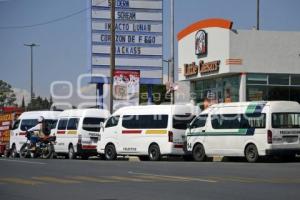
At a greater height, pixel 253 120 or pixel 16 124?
pixel 253 120

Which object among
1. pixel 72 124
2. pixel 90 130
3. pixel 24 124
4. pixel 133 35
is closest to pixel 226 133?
pixel 90 130

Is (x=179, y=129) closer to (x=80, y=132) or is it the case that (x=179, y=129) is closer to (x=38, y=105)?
(x=80, y=132)

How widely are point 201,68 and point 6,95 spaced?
8036 centimetres

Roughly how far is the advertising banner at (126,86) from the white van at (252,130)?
10.3 metres

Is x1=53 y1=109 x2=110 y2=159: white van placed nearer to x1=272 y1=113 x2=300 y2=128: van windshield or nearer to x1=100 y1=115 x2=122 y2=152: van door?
x1=100 y1=115 x2=122 y2=152: van door

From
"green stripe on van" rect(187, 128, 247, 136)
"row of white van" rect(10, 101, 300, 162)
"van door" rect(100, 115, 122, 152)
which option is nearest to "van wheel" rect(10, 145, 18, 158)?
"row of white van" rect(10, 101, 300, 162)

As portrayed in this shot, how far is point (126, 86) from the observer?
36.7 metres

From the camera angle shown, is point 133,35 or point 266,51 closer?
point 266,51

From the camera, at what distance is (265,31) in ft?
120

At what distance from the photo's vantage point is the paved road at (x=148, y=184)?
42.8ft

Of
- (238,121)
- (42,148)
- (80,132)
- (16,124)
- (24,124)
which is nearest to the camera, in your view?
(238,121)

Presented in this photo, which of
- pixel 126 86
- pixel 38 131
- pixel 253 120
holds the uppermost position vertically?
pixel 126 86

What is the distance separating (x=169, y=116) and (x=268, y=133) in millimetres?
4654

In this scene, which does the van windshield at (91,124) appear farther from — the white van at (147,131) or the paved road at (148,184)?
the paved road at (148,184)
